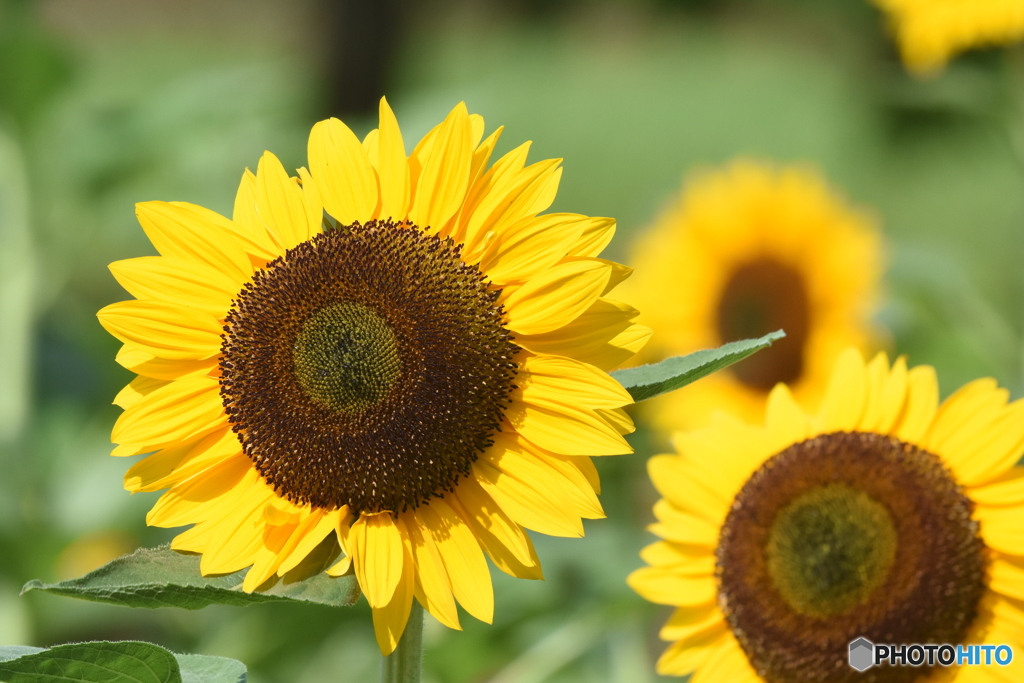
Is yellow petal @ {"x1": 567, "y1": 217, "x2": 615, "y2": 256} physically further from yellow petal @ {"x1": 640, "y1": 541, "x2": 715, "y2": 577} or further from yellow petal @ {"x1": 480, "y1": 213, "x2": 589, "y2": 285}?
yellow petal @ {"x1": 640, "y1": 541, "x2": 715, "y2": 577}

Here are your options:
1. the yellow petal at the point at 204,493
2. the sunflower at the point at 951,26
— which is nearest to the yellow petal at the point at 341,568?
the yellow petal at the point at 204,493

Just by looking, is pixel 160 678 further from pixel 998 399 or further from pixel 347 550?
pixel 998 399

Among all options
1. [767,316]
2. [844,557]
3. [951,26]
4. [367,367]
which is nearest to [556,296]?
[367,367]

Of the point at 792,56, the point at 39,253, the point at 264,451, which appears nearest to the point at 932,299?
the point at 39,253

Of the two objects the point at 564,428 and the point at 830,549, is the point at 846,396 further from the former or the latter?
the point at 564,428

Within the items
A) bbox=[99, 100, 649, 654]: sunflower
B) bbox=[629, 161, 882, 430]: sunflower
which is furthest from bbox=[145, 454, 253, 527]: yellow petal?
bbox=[629, 161, 882, 430]: sunflower
